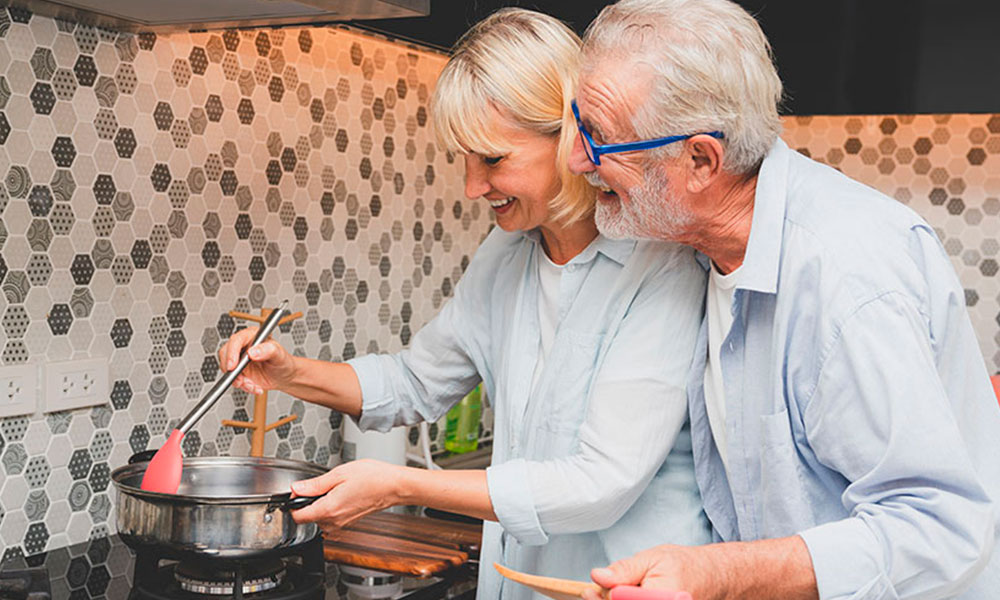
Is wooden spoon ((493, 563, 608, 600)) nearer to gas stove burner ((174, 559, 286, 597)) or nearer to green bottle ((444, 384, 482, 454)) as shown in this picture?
gas stove burner ((174, 559, 286, 597))

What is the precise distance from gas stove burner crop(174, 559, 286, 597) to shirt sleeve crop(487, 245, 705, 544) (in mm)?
388

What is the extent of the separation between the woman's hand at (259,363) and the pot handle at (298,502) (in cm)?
27

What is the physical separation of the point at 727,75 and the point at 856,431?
41 centimetres

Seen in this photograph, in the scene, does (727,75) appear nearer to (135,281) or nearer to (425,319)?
(135,281)

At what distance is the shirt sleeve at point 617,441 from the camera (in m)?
1.36

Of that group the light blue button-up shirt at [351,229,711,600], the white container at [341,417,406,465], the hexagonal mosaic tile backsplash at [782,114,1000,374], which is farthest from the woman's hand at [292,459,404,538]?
the hexagonal mosaic tile backsplash at [782,114,1000,374]

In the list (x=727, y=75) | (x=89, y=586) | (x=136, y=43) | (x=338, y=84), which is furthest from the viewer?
(x=338, y=84)

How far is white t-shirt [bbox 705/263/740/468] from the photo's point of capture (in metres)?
1.36

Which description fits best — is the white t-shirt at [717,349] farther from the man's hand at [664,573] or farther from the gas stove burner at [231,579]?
the gas stove burner at [231,579]

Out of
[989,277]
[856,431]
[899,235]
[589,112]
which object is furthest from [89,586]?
[989,277]

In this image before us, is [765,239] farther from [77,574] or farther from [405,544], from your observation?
[77,574]

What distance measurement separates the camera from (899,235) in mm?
1184

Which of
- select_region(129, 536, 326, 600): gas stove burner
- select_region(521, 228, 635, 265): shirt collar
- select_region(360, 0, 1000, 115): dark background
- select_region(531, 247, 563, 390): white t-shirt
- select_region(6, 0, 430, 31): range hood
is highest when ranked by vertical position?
select_region(360, 0, 1000, 115): dark background

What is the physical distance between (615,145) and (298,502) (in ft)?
1.97
